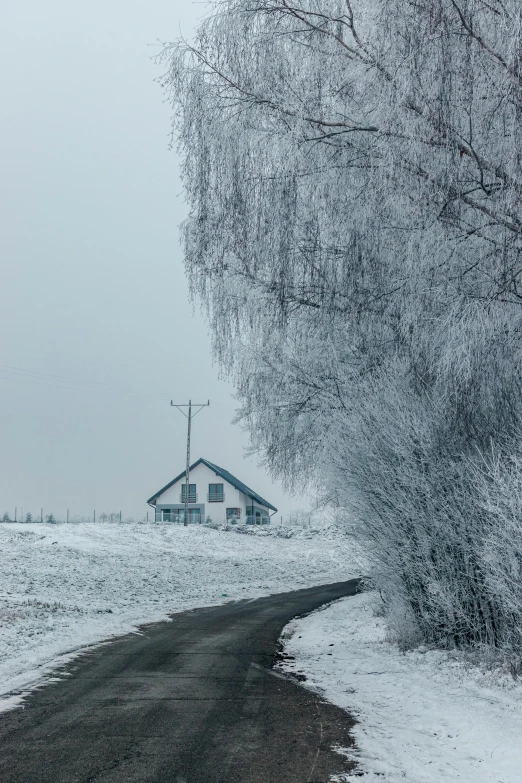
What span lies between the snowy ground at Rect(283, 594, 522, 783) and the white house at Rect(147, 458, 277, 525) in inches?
2029

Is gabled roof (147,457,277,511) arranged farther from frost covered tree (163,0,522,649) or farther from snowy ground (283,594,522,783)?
frost covered tree (163,0,522,649)

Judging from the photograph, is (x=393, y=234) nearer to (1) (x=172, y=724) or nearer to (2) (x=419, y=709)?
(2) (x=419, y=709)

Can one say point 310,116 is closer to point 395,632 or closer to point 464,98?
point 464,98

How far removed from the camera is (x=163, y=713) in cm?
725

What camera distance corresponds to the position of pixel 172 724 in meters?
6.80

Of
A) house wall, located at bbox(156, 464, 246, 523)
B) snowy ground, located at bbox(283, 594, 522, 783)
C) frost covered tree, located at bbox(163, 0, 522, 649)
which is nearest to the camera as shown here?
snowy ground, located at bbox(283, 594, 522, 783)

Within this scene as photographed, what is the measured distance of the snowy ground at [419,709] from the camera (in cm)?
565

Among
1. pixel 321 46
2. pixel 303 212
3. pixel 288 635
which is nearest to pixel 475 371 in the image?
pixel 303 212

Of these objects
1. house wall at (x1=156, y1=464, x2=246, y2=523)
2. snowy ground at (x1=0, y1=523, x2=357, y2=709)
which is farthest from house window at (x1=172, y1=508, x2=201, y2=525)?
snowy ground at (x1=0, y1=523, x2=357, y2=709)

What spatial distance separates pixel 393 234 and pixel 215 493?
56401mm

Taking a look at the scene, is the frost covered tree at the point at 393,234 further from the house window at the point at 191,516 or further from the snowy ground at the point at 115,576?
the house window at the point at 191,516

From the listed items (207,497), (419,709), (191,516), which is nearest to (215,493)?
(207,497)

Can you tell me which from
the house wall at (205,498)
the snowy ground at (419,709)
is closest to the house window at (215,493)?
the house wall at (205,498)

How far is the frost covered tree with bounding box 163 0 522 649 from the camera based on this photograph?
7.85 m
